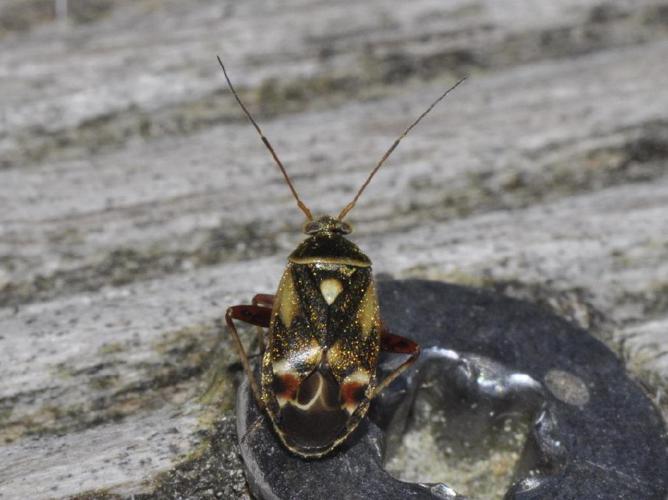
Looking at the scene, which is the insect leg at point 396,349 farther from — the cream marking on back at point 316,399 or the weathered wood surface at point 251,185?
the weathered wood surface at point 251,185

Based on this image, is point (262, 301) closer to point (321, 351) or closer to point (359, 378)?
point (321, 351)

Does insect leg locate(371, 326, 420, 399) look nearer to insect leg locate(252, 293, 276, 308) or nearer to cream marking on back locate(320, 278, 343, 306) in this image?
cream marking on back locate(320, 278, 343, 306)

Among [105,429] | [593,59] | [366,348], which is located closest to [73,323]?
[105,429]

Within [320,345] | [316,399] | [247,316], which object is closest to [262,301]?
[247,316]

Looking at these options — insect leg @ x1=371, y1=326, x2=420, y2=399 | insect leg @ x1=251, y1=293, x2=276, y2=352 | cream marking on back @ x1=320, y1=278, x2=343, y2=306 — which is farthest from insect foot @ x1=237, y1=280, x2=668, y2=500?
insect leg @ x1=251, y1=293, x2=276, y2=352

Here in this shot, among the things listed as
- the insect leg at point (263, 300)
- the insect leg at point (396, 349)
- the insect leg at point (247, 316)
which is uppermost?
the insect leg at point (247, 316)

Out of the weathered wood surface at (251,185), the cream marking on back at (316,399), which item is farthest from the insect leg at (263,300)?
the cream marking on back at (316,399)

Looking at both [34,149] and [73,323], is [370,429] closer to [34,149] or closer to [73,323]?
[73,323]
